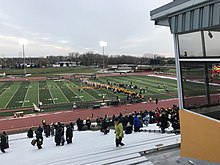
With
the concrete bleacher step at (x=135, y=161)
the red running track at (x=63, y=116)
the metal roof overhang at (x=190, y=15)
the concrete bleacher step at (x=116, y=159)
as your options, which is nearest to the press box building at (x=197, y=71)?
the metal roof overhang at (x=190, y=15)

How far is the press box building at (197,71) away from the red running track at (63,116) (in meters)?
18.8

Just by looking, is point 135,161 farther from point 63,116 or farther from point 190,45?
point 63,116

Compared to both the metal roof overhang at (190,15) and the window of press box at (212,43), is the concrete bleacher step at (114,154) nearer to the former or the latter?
the window of press box at (212,43)

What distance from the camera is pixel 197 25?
5.12 meters

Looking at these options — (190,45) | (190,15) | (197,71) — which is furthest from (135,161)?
(190,15)

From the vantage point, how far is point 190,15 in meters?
5.31

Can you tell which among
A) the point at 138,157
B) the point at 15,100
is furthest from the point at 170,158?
the point at 15,100

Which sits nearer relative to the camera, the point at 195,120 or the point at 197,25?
the point at 197,25

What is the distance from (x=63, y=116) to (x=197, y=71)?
21598 mm

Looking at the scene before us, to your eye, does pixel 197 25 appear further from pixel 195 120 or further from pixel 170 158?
pixel 170 158

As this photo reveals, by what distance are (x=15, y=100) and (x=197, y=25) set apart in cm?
3314

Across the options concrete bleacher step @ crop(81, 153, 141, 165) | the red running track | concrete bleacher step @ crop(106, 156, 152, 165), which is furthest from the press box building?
the red running track

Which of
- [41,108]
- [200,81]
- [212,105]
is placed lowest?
[41,108]

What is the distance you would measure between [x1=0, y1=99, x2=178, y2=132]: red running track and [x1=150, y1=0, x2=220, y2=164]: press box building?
18.8 metres
